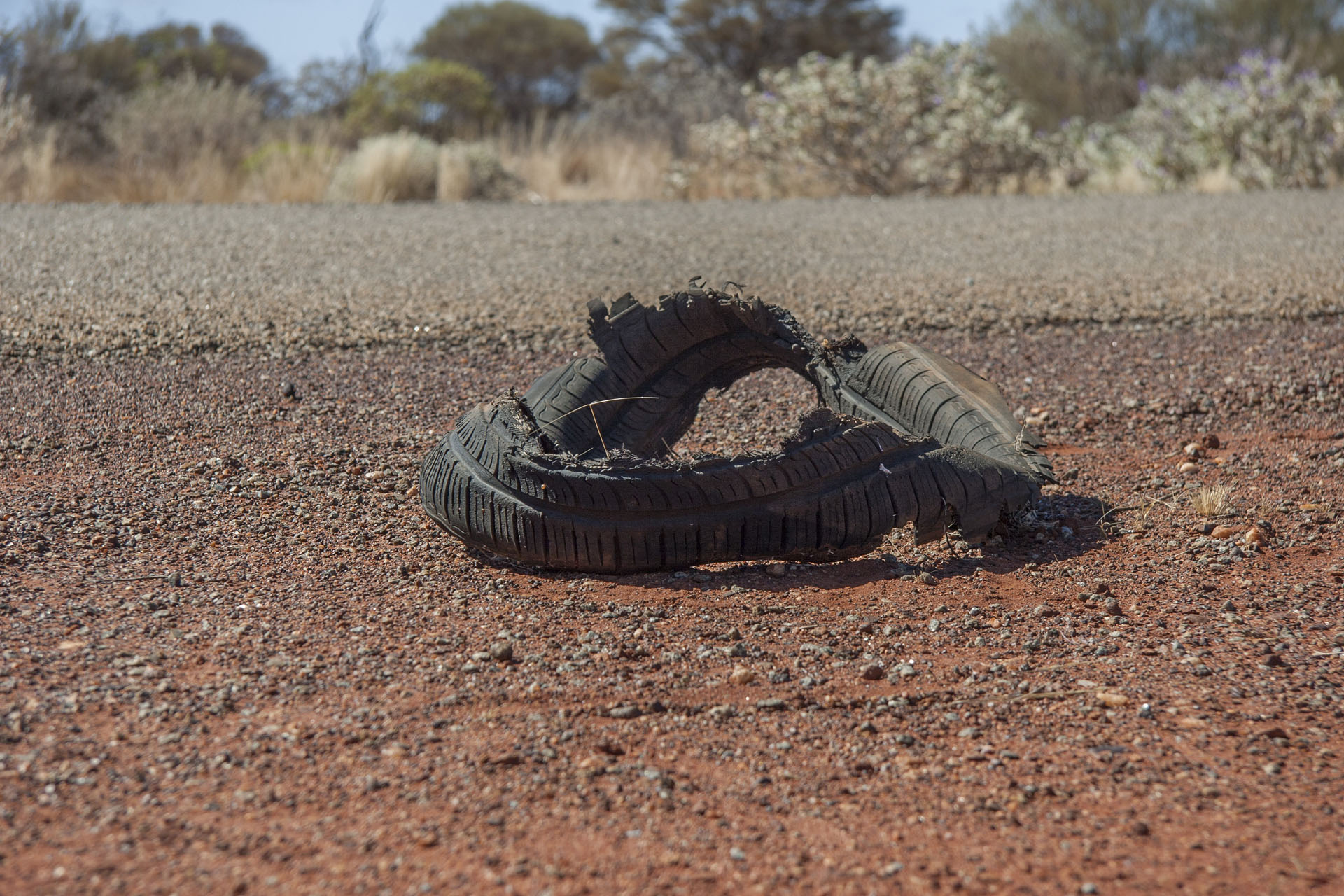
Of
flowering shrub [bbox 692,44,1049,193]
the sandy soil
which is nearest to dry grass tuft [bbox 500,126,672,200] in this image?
flowering shrub [bbox 692,44,1049,193]

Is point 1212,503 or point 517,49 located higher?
point 517,49

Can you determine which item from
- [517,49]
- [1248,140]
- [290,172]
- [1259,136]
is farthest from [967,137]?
[517,49]

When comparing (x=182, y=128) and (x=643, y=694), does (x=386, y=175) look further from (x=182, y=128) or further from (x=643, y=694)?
(x=643, y=694)

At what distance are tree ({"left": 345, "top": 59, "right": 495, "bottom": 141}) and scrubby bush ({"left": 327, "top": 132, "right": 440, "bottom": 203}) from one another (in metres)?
5.05

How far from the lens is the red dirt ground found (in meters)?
1.79

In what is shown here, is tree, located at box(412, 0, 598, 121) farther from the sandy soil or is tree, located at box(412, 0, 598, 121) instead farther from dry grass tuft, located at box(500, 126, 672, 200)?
the sandy soil

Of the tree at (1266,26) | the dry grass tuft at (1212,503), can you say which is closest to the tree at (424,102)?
the tree at (1266,26)

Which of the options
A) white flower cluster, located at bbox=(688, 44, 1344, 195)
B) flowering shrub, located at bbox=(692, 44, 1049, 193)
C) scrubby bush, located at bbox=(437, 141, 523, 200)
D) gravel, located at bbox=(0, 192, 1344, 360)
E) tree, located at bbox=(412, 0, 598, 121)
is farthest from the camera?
tree, located at bbox=(412, 0, 598, 121)

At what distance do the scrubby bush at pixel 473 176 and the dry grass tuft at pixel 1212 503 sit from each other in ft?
28.4

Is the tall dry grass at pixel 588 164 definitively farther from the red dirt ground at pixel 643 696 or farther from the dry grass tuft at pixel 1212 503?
the dry grass tuft at pixel 1212 503

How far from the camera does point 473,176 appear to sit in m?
11.3

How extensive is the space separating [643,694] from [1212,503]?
1.93m

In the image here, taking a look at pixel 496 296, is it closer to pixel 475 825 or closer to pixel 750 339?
pixel 750 339

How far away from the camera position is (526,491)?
9.41 ft
